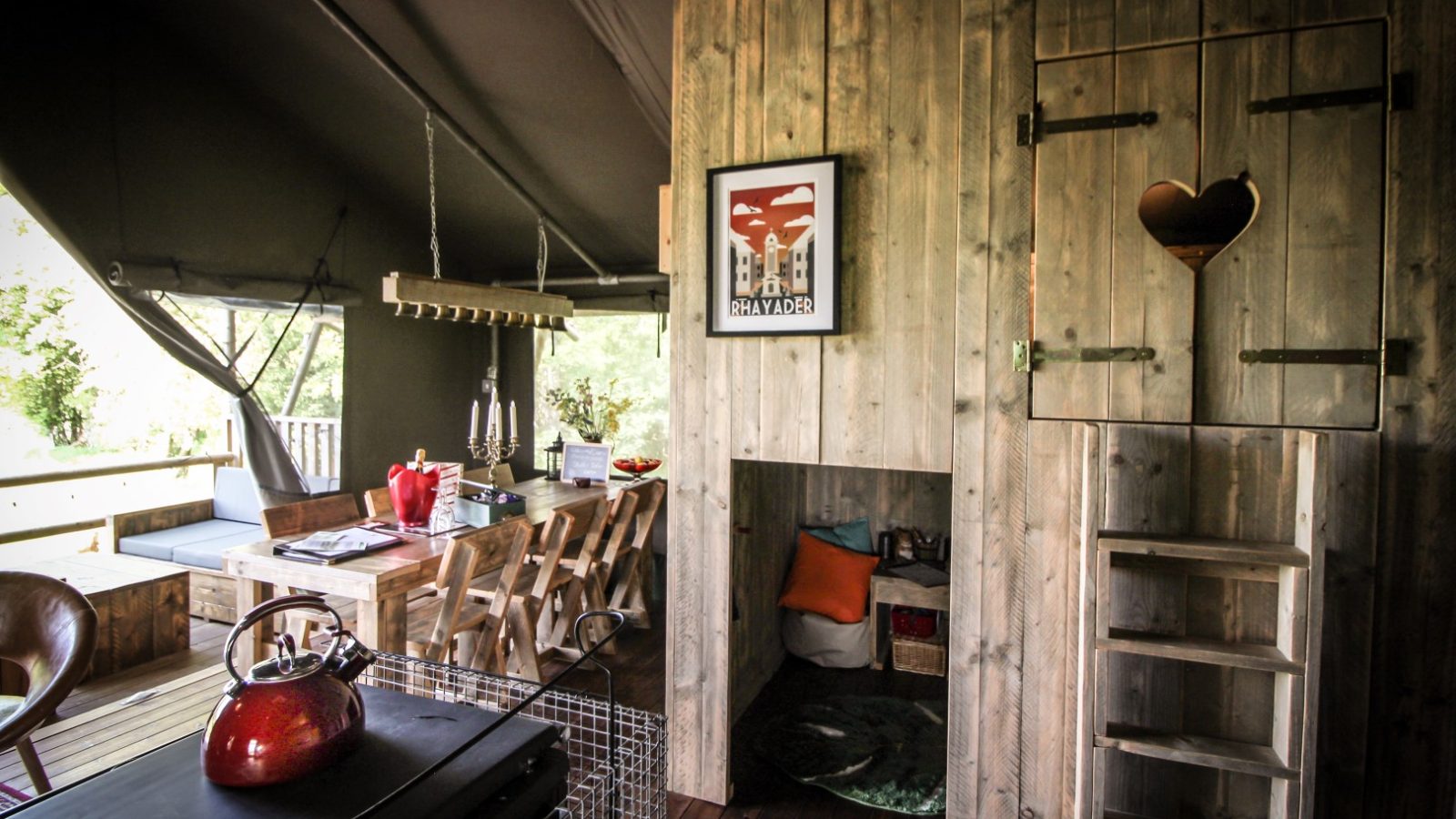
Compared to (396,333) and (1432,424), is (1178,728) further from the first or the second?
(396,333)

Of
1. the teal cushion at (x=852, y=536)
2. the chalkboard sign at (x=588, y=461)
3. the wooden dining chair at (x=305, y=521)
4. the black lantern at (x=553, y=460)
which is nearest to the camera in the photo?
the wooden dining chair at (x=305, y=521)

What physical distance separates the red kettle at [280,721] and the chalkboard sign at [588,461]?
3.66 meters

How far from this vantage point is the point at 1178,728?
2035mm

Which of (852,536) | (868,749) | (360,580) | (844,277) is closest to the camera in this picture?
(844,277)

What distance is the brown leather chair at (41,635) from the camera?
1.96 meters

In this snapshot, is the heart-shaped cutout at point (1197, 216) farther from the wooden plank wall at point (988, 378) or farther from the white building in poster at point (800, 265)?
the white building in poster at point (800, 265)

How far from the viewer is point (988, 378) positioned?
84.3 inches

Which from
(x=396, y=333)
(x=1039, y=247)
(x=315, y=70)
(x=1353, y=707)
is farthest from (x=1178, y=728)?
(x=396, y=333)

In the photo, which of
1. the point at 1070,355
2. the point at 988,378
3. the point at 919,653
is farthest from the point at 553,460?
the point at 1070,355

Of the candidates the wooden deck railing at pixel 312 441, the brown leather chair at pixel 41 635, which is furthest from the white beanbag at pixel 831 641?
the wooden deck railing at pixel 312 441

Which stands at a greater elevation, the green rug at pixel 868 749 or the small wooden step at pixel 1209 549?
the small wooden step at pixel 1209 549

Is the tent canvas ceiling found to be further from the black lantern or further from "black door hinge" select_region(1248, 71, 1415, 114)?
"black door hinge" select_region(1248, 71, 1415, 114)

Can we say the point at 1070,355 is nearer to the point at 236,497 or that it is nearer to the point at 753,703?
the point at 753,703

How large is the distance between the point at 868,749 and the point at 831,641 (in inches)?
34.3
